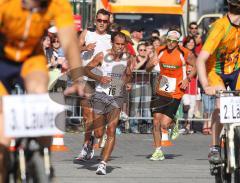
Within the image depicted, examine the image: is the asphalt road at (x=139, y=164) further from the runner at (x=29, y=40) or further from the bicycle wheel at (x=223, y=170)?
the runner at (x=29, y=40)

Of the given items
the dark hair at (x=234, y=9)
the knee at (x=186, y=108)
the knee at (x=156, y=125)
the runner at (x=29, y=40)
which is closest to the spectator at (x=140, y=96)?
the knee at (x=186, y=108)

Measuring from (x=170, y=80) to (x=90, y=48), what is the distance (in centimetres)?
238

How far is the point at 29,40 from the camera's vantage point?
7.68 m

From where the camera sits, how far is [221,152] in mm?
10164

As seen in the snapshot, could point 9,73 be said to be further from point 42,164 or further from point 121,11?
point 121,11

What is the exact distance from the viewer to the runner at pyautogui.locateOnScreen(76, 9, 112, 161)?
14055 mm

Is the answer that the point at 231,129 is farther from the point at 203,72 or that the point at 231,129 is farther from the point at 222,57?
the point at 222,57

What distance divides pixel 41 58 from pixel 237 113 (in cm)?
263

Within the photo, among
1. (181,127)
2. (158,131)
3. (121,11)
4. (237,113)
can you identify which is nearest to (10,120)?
(237,113)

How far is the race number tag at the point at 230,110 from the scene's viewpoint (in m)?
9.62

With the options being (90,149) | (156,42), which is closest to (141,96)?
(156,42)

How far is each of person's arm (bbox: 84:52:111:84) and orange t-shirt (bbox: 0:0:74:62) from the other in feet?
19.8

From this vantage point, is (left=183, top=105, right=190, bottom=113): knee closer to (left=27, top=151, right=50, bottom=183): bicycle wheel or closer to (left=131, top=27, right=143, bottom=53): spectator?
(left=131, top=27, right=143, bottom=53): spectator

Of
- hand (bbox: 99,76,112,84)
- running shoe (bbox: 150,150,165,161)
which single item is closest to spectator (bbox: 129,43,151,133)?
running shoe (bbox: 150,150,165,161)
